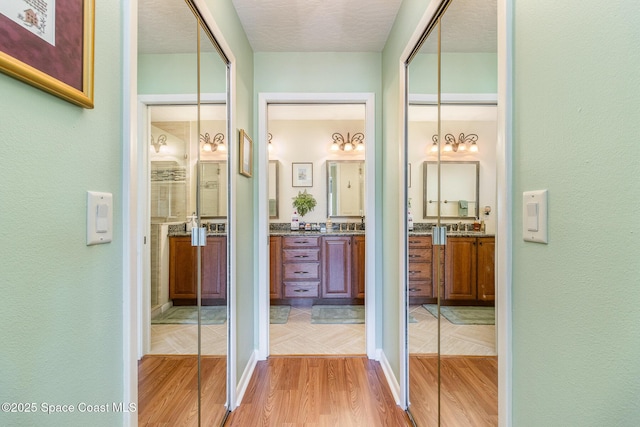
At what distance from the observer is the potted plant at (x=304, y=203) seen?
14.0 ft

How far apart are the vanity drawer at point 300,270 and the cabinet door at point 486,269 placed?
9.22 feet

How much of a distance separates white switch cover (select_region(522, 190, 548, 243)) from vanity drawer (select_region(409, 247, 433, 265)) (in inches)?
33.1

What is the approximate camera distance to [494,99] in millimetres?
920

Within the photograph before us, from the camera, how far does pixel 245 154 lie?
208 cm

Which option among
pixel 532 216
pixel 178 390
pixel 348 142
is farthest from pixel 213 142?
pixel 348 142

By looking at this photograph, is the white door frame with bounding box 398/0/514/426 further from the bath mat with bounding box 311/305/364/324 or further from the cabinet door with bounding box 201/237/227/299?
the bath mat with bounding box 311/305/364/324

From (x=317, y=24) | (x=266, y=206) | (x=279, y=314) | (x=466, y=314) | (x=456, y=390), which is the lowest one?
(x=279, y=314)

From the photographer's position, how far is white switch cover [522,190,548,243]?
2.21ft

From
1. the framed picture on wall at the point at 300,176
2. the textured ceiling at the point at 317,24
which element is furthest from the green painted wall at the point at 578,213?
the framed picture on wall at the point at 300,176

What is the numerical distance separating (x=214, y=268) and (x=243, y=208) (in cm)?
61

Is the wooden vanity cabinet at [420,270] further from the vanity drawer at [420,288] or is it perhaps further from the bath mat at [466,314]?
the bath mat at [466,314]

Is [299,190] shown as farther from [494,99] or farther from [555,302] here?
[555,302]

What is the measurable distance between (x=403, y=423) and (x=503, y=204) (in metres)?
1.53

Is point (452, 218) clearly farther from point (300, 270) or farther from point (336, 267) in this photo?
point (300, 270)
